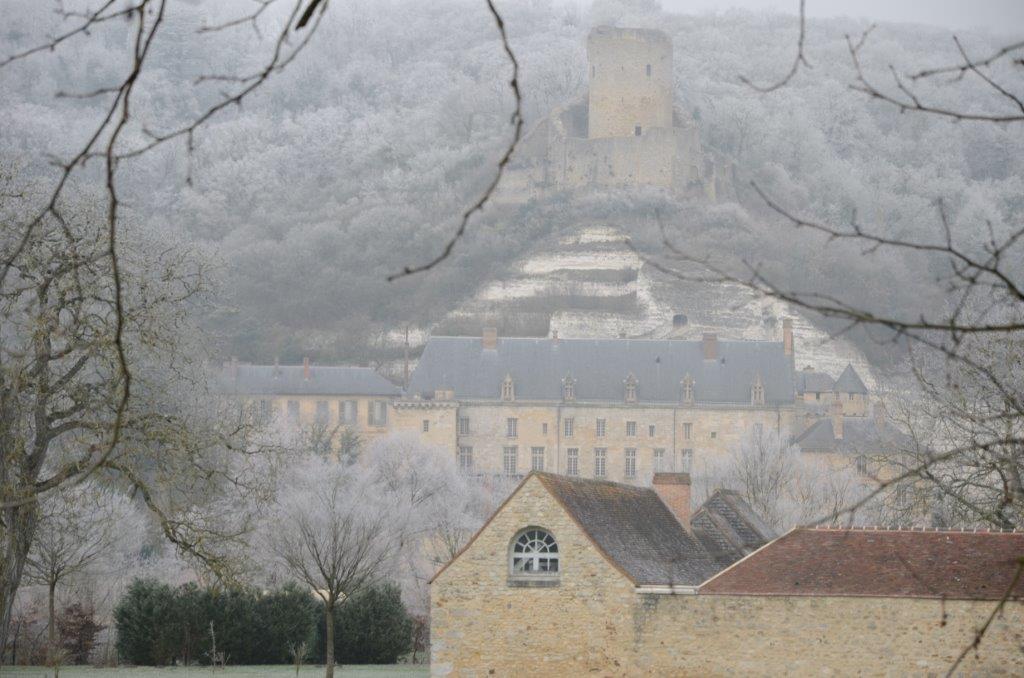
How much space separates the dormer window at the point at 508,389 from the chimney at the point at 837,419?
1885 centimetres

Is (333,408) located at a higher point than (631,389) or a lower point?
lower

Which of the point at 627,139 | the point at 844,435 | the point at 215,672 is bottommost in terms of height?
the point at 215,672

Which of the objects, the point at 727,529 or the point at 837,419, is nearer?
the point at 727,529

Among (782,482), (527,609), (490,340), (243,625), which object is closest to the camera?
(527,609)

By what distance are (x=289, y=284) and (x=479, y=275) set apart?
1855 cm

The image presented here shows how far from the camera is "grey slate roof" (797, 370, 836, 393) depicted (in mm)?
104125

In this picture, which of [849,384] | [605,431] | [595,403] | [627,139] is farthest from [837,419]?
[627,139]

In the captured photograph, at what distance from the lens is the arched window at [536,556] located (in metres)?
25.5

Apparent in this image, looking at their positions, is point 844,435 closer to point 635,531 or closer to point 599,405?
point 599,405

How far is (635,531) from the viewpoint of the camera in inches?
1103

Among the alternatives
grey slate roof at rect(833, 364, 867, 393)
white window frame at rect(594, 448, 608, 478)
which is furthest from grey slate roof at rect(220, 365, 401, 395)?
grey slate roof at rect(833, 364, 867, 393)

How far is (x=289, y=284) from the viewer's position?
14050cm

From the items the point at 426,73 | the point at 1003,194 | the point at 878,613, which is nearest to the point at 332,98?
the point at 426,73

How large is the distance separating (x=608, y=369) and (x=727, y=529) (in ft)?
222
